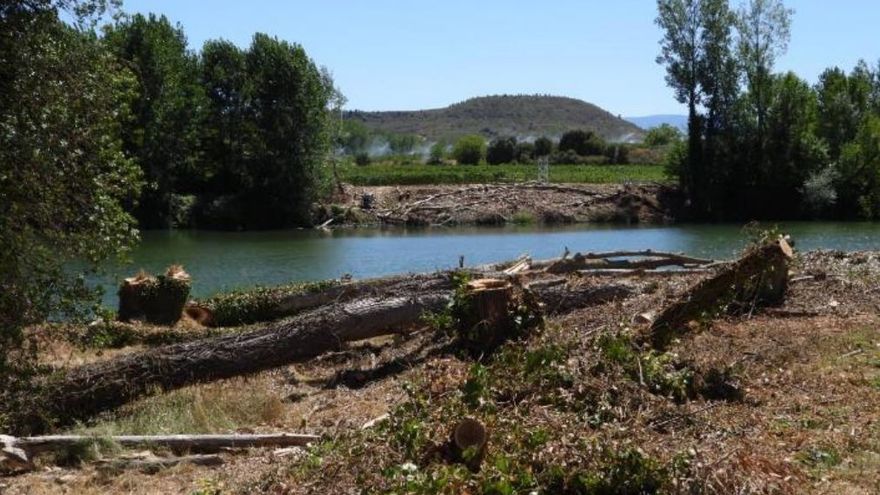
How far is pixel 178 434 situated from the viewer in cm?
891

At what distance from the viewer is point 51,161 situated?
8188mm

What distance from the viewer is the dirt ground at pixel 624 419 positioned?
20.2 ft

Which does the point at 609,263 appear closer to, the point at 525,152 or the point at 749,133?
the point at 749,133

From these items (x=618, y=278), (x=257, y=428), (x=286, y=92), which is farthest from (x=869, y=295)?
(x=286, y=92)

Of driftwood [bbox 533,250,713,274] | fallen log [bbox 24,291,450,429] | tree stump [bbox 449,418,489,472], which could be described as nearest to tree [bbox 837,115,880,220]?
driftwood [bbox 533,250,713,274]

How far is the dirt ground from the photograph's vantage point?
20.2 feet

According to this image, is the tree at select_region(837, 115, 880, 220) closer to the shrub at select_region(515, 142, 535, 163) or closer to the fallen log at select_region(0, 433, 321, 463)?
the shrub at select_region(515, 142, 535, 163)

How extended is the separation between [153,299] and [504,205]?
4020 centimetres

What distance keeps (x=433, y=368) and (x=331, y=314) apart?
3.38 meters

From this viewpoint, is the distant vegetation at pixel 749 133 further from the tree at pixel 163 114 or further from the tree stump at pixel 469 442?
the tree stump at pixel 469 442

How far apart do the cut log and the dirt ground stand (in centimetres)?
22

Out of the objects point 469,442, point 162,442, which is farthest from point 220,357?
point 469,442

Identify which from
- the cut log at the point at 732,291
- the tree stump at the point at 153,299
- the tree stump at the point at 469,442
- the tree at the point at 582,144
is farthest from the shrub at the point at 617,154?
the tree stump at the point at 469,442

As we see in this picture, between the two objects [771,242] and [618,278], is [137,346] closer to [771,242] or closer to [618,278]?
[618,278]
